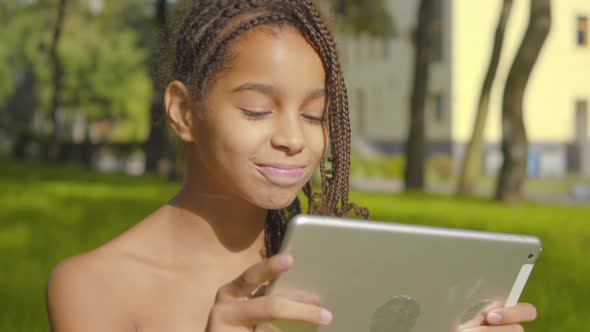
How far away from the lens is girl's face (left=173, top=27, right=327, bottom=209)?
1933 mm

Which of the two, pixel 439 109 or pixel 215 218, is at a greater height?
pixel 215 218

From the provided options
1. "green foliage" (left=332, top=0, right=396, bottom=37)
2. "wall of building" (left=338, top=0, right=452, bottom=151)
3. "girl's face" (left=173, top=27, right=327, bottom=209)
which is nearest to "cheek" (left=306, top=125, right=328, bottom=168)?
"girl's face" (left=173, top=27, right=327, bottom=209)

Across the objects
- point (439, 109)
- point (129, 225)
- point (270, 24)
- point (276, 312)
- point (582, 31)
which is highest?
point (582, 31)

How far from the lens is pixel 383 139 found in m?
33.6

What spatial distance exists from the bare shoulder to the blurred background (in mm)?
433

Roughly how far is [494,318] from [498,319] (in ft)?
0.04

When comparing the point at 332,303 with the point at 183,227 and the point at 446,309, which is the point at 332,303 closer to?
the point at 446,309

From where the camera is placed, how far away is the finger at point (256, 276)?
1.67m

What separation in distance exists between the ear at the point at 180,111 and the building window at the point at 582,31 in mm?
29367

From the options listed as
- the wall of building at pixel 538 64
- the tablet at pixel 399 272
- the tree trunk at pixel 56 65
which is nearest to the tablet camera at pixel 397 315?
the tablet at pixel 399 272

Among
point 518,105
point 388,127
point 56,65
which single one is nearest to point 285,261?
point 518,105

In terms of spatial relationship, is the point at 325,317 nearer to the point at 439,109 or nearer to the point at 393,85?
the point at 439,109

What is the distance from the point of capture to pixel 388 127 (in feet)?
109

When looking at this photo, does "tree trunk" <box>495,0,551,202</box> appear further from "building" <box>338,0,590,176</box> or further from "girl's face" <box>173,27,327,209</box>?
"building" <box>338,0,590,176</box>
